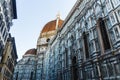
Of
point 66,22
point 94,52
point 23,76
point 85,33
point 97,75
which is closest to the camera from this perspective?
point 97,75

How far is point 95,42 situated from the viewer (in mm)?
10625

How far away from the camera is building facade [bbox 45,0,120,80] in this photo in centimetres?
862

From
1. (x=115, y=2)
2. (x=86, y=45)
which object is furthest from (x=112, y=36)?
(x=86, y=45)

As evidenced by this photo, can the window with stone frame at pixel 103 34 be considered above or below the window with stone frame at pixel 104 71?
above

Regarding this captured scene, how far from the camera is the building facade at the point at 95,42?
28.3 feet

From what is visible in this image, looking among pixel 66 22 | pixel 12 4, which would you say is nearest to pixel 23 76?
pixel 12 4

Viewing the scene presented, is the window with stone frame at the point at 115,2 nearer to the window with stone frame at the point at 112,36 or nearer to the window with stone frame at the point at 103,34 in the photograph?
the window with stone frame at the point at 103,34

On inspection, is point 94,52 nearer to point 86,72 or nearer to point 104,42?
point 104,42

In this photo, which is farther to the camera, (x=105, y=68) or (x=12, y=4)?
(x=12, y=4)

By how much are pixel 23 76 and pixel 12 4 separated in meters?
16.7

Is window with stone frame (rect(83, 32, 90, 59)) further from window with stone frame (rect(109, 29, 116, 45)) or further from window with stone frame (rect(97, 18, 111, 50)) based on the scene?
window with stone frame (rect(109, 29, 116, 45))

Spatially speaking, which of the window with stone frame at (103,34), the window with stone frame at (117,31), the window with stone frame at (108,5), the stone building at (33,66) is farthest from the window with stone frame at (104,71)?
the stone building at (33,66)

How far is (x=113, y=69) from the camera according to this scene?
834 centimetres

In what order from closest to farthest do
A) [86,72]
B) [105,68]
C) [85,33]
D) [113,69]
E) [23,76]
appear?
1. [113,69]
2. [105,68]
3. [86,72]
4. [85,33]
5. [23,76]
